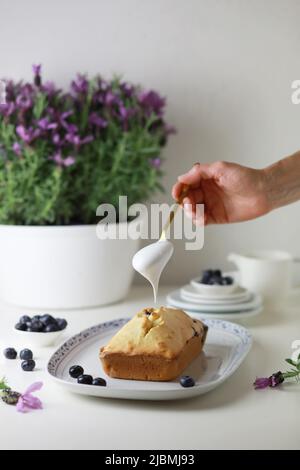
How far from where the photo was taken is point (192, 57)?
1898mm

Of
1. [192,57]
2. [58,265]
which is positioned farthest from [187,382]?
[192,57]

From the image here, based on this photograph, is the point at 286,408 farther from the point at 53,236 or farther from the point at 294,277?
the point at 294,277

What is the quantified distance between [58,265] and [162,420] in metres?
0.71

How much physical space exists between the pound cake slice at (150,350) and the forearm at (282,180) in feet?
1.28

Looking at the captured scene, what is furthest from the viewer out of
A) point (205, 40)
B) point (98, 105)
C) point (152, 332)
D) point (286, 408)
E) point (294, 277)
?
point (294, 277)

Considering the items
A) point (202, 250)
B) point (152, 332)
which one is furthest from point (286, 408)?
point (202, 250)

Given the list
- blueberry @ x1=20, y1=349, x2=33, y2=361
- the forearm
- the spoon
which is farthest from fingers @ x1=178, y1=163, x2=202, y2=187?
blueberry @ x1=20, y1=349, x2=33, y2=361

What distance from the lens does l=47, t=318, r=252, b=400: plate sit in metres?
1.06

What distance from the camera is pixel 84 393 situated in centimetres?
108

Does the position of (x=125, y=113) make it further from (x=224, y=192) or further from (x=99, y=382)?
(x=99, y=382)

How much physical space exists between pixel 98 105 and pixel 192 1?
39cm

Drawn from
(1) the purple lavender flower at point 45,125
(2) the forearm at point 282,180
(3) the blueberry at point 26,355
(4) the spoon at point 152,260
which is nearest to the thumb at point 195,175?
(2) the forearm at point 282,180

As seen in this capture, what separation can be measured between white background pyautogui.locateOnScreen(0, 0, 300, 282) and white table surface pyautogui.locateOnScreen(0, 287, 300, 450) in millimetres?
833

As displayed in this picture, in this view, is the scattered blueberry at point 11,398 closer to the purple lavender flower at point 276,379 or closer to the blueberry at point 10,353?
the blueberry at point 10,353
